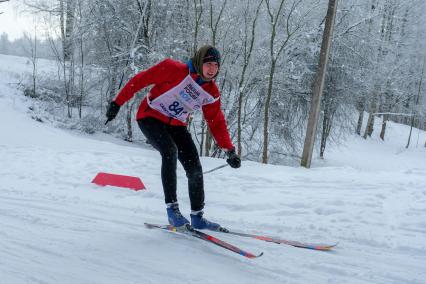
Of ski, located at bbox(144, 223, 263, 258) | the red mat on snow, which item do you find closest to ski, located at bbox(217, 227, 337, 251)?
ski, located at bbox(144, 223, 263, 258)

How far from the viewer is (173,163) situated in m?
3.39

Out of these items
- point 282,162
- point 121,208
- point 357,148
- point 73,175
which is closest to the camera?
point 121,208

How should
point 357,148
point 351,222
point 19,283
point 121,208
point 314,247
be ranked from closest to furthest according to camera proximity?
point 19,283 → point 314,247 → point 351,222 → point 121,208 → point 357,148

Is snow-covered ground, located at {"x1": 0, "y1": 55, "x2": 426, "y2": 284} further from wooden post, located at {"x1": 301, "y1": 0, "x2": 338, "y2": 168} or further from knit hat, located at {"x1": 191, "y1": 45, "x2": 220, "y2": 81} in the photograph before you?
wooden post, located at {"x1": 301, "y1": 0, "x2": 338, "y2": 168}

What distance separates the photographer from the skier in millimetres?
3330

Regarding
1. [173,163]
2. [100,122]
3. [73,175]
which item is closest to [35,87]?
[100,122]

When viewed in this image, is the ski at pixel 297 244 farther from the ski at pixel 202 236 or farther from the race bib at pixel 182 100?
the race bib at pixel 182 100

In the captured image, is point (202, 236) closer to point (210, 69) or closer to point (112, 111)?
point (112, 111)

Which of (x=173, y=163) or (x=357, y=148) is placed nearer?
(x=173, y=163)

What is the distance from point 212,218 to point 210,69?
5.57 ft

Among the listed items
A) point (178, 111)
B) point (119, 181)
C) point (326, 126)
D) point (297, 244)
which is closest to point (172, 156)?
point (178, 111)

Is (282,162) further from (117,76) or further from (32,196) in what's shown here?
(32,196)

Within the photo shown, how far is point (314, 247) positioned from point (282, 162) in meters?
11.9

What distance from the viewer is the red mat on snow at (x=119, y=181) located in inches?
210
